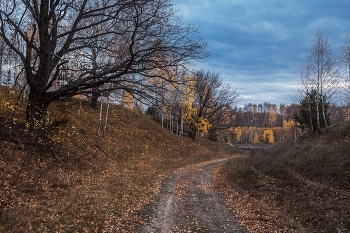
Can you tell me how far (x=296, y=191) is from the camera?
12094 mm

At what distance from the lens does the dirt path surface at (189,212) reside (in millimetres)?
8224

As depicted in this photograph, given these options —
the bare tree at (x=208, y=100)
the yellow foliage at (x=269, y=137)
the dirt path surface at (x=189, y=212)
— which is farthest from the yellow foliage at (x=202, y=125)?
the yellow foliage at (x=269, y=137)

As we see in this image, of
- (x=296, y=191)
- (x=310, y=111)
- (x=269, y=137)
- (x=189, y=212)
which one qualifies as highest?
(x=310, y=111)

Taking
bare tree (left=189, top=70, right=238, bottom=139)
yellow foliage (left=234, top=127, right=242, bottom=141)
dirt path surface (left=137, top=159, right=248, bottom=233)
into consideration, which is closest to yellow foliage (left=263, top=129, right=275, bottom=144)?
yellow foliage (left=234, top=127, right=242, bottom=141)

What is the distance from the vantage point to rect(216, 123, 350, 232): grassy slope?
8758 millimetres

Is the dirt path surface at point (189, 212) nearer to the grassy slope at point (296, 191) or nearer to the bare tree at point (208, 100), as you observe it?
the grassy slope at point (296, 191)

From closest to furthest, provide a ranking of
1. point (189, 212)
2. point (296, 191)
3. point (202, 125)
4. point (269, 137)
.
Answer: point (189, 212) < point (296, 191) < point (202, 125) < point (269, 137)

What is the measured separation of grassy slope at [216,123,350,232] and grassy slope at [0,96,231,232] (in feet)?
13.4

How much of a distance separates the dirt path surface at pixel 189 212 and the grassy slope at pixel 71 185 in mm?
645

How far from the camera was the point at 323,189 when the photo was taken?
1130cm

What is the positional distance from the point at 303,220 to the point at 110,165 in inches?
492

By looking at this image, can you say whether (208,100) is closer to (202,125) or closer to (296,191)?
(202,125)

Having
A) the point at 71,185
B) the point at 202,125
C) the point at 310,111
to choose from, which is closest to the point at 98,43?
the point at 71,185

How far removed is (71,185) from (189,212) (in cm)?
517
